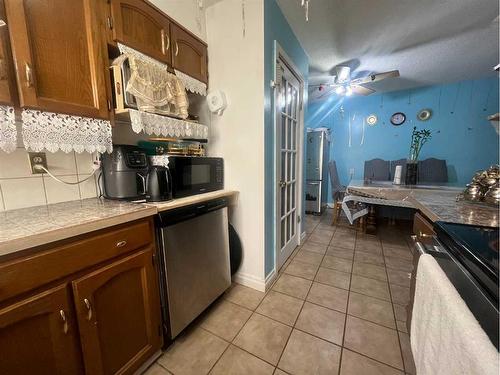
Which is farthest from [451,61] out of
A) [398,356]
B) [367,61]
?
[398,356]

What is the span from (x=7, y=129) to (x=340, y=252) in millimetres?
2783

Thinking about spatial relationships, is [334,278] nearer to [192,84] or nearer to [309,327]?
Answer: [309,327]

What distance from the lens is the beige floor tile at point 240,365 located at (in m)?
1.09

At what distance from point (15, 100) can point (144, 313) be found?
1083mm

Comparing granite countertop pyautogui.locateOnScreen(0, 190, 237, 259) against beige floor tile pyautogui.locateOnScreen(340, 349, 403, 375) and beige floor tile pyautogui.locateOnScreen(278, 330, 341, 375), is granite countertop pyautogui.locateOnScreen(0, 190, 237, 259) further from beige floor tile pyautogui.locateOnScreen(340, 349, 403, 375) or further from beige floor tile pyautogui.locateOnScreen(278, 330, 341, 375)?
beige floor tile pyautogui.locateOnScreen(340, 349, 403, 375)

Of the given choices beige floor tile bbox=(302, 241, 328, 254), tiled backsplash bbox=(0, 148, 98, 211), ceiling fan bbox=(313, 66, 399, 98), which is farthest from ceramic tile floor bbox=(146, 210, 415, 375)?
ceiling fan bbox=(313, 66, 399, 98)

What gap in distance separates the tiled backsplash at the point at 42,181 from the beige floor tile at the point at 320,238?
248cm

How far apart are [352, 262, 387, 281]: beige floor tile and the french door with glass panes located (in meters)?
0.68

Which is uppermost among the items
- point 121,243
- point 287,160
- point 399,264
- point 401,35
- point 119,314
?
point 401,35

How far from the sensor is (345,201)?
2826 mm

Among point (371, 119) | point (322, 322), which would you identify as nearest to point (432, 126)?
point (371, 119)

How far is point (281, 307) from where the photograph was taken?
1549 millimetres

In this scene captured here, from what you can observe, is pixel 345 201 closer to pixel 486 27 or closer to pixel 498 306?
pixel 486 27

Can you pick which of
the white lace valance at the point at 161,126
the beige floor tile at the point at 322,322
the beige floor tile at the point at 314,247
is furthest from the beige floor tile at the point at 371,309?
the white lace valance at the point at 161,126
